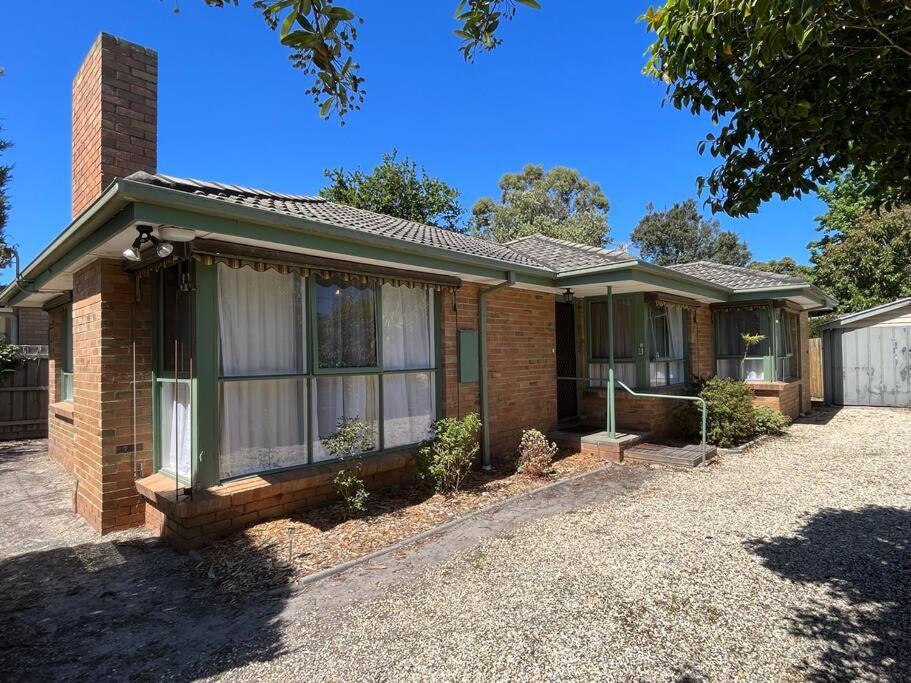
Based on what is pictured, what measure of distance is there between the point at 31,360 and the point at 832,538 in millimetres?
15716

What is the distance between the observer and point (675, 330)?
10.6m

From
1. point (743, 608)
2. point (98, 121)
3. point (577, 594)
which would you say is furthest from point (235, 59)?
point (743, 608)

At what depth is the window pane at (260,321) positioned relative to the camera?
4938 millimetres

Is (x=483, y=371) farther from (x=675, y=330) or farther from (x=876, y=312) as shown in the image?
(x=876, y=312)

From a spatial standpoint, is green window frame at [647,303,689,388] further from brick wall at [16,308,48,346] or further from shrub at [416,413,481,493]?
brick wall at [16,308,48,346]

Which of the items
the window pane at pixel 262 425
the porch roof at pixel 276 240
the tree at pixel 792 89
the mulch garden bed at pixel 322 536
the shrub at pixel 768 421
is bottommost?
the mulch garden bed at pixel 322 536

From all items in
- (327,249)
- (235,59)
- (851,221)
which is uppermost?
(851,221)

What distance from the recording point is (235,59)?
18.1 feet

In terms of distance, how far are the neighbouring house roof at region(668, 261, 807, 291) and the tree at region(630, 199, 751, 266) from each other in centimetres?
2895

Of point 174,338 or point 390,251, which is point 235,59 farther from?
point 174,338

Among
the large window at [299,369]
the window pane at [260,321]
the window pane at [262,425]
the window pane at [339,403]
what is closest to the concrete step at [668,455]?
the large window at [299,369]

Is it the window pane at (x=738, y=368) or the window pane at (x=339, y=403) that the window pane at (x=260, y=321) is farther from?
the window pane at (x=738, y=368)

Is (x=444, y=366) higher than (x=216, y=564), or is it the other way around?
(x=444, y=366)

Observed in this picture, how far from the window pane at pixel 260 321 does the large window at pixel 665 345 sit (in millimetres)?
6773
